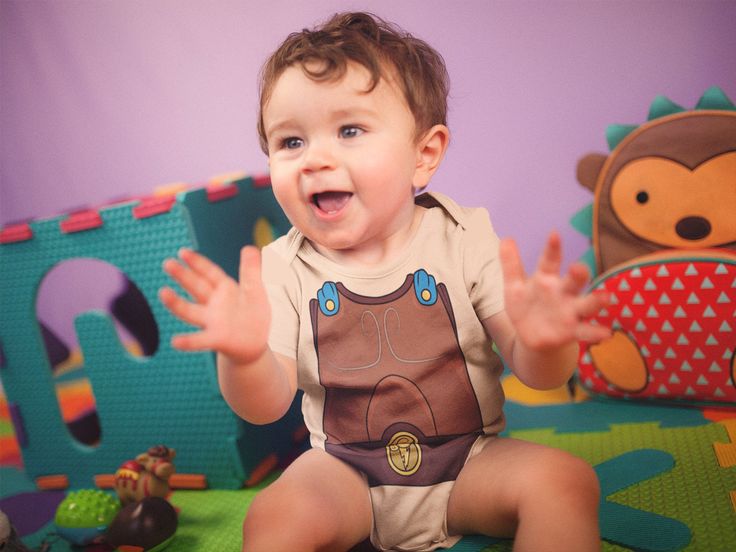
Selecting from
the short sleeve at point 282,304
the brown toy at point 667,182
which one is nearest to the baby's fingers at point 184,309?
the short sleeve at point 282,304

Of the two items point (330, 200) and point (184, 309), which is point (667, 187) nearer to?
point (330, 200)

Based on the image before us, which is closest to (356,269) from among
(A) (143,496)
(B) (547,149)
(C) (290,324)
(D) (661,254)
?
(C) (290,324)

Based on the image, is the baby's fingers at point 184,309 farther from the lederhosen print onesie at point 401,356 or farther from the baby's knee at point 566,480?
the baby's knee at point 566,480

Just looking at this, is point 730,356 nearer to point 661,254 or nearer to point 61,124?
point 661,254

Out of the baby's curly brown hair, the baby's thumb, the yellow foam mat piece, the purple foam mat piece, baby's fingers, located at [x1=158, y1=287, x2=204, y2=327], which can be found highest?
the baby's curly brown hair

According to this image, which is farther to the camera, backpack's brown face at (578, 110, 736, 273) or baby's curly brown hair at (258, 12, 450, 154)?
backpack's brown face at (578, 110, 736, 273)

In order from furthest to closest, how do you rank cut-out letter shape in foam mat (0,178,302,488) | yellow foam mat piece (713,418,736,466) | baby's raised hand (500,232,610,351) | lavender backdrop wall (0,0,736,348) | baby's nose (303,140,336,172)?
lavender backdrop wall (0,0,736,348) < cut-out letter shape in foam mat (0,178,302,488) < yellow foam mat piece (713,418,736,466) < baby's nose (303,140,336,172) < baby's raised hand (500,232,610,351)

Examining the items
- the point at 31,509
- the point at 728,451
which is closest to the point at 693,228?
the point at 728,451

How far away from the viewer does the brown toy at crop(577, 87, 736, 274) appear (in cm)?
92

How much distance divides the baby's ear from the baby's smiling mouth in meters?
0.09

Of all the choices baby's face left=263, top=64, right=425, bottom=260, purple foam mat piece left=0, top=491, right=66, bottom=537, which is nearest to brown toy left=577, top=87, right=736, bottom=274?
baby's face left=263, top=64, right=425, bottom=260

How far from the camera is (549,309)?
51 centimetres

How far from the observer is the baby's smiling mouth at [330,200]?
24.6 inches

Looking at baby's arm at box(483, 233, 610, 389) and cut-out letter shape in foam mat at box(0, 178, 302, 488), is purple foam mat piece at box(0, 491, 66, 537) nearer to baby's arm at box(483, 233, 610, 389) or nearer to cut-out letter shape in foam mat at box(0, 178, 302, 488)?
cut-out letter shape in foam mat at box(0, 178, 302, 488)
